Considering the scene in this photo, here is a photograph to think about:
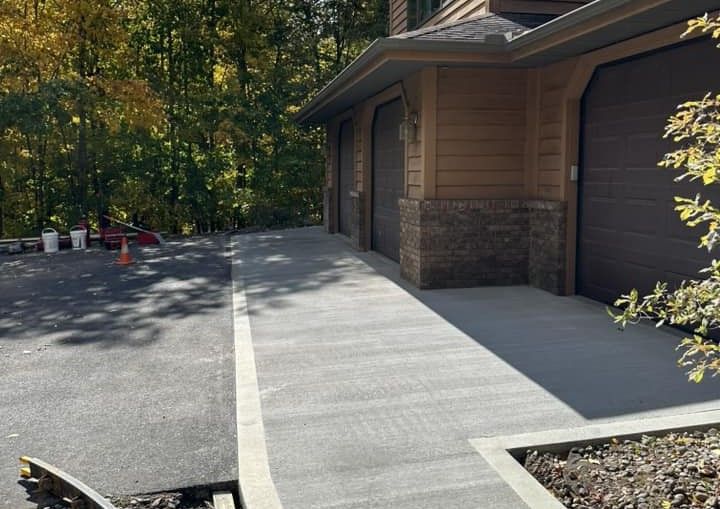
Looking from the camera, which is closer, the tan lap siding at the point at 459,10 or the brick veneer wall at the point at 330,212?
the tan lap siding at the point at 459,10

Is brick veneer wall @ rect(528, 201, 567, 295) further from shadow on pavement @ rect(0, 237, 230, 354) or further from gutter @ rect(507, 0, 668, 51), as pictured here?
shadow on pavement @ rect(0, 237, 230, 354)

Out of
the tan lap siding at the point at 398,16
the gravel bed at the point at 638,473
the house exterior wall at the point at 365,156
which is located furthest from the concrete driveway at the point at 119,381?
the tan lap siding at the point at 398,16

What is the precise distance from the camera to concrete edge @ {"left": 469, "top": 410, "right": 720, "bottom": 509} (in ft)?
11.4

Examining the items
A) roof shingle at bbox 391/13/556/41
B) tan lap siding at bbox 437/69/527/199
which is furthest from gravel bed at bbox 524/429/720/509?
tan lap siding at bbox 437/69/527/199

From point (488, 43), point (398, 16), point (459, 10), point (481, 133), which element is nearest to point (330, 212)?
point (398, 16)

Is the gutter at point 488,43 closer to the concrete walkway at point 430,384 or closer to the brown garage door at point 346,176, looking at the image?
the concrete walkway at point 430,384

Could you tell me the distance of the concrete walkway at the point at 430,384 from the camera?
140 inches

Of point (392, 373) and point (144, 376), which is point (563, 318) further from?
point (144, 376)

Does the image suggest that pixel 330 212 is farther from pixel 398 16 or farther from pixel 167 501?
pixel 167 501

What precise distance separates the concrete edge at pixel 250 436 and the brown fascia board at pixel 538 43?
3.59 meters

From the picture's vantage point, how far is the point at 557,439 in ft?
12.7

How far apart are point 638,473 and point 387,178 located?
872 centimetres

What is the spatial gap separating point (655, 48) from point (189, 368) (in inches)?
214

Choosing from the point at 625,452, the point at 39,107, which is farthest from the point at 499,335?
the point at 39,107
